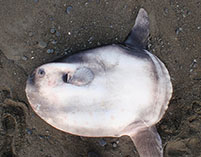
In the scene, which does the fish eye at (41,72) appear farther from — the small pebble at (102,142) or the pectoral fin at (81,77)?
the small pebble at (102,142)

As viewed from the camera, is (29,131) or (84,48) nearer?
(29,131)

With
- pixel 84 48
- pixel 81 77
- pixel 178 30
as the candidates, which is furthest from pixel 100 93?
pixel 178 30

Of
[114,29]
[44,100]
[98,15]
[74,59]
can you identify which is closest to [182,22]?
[114,29]

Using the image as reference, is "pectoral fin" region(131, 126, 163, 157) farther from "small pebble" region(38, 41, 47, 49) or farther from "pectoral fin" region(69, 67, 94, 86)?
"small pebble" region(38, 41, 47, 49)

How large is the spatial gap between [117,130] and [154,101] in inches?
21.4

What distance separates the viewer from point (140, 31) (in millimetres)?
3004

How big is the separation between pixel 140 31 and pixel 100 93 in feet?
4.02

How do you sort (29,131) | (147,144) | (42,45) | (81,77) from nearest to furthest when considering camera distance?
(81,77) → (147,144) → (29,131) → (42,45)

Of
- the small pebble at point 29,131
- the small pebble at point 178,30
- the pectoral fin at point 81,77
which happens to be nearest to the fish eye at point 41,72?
the pectoral fin at point 81,77

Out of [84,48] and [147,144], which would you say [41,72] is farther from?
[147,144]

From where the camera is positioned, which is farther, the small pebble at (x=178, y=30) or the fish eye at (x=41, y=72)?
the small pebble at (x=178, y=30)

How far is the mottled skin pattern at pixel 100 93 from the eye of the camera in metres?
2.24

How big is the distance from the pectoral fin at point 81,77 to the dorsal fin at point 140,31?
38.4 inches

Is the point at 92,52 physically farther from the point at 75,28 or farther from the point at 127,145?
the point at 127,145
